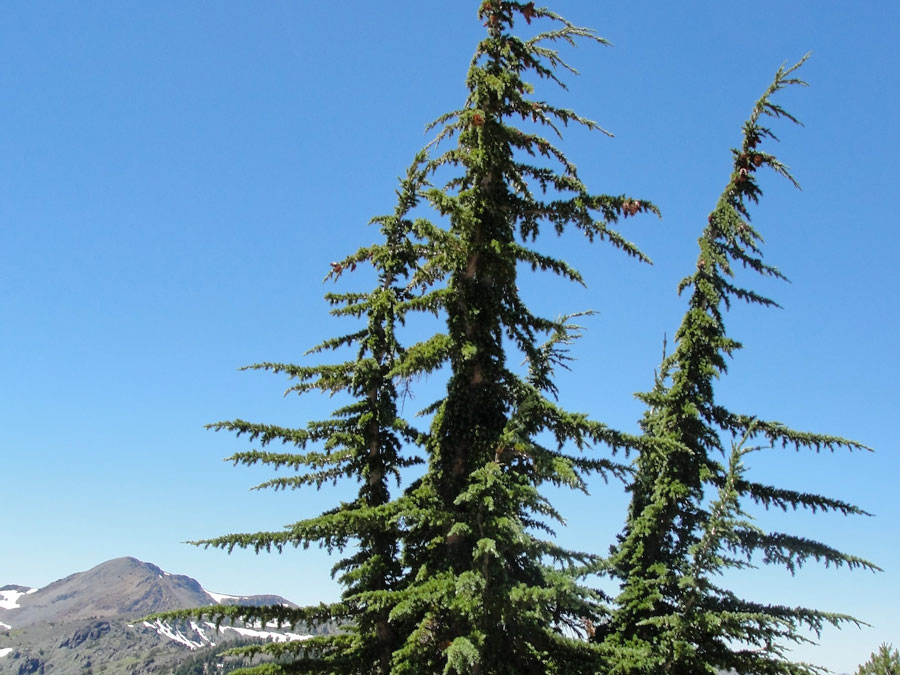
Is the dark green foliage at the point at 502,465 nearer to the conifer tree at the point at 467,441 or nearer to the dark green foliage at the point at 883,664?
the conifer tree at the point at 467,441

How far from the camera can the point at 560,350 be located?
809 inches

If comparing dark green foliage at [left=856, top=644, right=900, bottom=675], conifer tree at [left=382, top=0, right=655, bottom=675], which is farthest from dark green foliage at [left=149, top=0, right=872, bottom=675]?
dark green foliage at [left=856, top=644, right=900, bottom=675]

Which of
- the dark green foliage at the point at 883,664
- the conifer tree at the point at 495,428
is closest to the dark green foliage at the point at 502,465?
the conifer tree at the point at 495,428

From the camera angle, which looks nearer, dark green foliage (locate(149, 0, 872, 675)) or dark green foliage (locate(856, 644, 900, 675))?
dark green foliage (locate(149, 0, 872, 675))

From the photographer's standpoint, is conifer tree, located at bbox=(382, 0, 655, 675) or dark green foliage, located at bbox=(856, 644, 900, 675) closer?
conifer tree, located at bbox=(382, 0, 655, 675)

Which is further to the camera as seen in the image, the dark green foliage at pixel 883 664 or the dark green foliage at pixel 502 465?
the dark green foliage at pixel 883 664

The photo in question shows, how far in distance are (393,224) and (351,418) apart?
18.7 ft

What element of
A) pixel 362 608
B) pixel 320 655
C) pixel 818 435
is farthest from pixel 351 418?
pixel 818 435

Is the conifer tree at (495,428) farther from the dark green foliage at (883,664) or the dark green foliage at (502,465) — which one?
the dark green foliage at (883,664)

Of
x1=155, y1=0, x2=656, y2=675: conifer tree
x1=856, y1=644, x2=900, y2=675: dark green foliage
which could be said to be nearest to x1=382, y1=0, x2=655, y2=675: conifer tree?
x1=155, y1=0, x2=656, y2=675: conifer tree

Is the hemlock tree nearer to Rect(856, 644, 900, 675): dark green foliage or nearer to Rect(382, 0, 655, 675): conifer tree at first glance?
Rect(382, 0, 655, 675): conifer tree

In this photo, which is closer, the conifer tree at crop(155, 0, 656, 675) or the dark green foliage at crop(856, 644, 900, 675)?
the conifer tree at crop(155, 0, 656, 675)

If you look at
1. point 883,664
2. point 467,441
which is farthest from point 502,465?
point 883,664

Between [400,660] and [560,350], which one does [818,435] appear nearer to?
[560,350]
